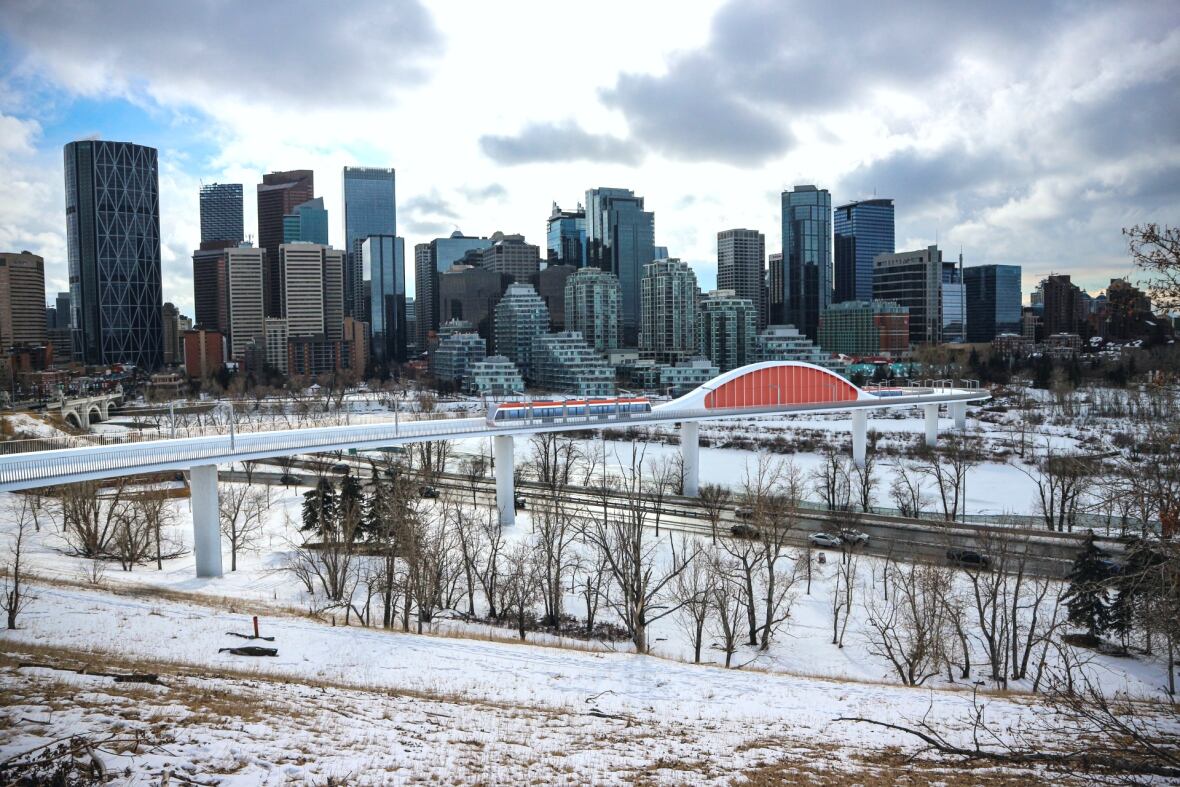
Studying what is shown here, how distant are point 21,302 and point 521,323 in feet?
301

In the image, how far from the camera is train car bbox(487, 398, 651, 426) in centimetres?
4106

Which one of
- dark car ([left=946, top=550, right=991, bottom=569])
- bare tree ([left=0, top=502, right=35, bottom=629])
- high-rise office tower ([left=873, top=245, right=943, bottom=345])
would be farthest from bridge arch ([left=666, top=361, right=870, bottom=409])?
high-rise office tower ([left=873, top=245, right=943, bottom=345])

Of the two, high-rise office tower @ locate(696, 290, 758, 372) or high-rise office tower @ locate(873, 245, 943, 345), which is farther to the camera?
high-rise office tower @ locate(873, 245, 943, 345)

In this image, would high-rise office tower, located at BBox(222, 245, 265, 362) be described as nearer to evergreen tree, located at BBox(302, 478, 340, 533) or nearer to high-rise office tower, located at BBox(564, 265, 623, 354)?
high-rise office tower, located at BBox(564, 265, 623, 354)

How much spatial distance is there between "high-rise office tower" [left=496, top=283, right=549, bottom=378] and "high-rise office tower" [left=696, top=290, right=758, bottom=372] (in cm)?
3206

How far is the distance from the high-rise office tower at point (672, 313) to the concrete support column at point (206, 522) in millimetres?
120477

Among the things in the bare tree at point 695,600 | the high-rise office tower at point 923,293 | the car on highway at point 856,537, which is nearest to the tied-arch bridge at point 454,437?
the bare tree at point 695,600

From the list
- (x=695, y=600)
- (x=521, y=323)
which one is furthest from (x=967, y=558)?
(x=521, y=323)

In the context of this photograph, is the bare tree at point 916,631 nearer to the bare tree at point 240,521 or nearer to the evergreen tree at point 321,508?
the evergreen tree at point 321,508

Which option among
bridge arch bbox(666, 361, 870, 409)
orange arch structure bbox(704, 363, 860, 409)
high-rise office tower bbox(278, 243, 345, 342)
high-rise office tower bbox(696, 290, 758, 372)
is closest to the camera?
bridge arch bbox(666, 361, 870, 409)

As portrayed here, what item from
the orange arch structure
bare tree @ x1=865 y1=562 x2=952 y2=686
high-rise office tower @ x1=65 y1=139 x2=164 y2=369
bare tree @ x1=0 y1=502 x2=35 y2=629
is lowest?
bare tree @ x1=865 y1=562 x2=952 y2=686

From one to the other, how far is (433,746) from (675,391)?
99229 millimetres

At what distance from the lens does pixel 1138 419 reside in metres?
62.1

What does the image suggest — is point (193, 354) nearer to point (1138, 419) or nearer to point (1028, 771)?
point (1138, 419)
